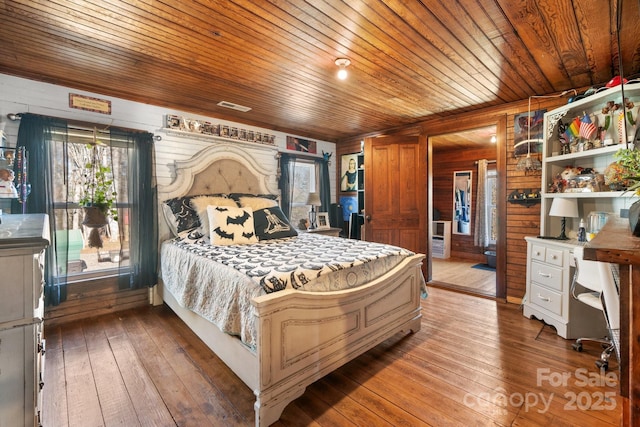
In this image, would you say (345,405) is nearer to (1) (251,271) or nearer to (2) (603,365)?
(1) (251,271)

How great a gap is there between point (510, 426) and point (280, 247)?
6.44ft

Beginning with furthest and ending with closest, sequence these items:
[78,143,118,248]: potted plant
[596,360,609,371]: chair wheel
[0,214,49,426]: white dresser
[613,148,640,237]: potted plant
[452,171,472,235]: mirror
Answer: [452,171,472,235]: mirror
[78,143,118,248]: potted plant
[596,360,609,371]: chair wheel
[0,214,49,426]: white dresser
[613,148,640,237]: potted plant

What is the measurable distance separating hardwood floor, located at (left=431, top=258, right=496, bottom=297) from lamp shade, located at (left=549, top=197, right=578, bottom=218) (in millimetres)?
1353

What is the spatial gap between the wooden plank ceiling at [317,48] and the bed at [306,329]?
1689mm

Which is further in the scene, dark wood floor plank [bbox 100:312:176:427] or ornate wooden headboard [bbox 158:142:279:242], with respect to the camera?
ornate wooden headboard [bbox 158:142:279:242]

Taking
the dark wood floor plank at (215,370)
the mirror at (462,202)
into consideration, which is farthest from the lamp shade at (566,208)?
the mirror at (462,202)

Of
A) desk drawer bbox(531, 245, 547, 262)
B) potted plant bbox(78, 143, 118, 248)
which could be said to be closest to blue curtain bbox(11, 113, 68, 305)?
potted plant bbox(78, 143, 118, 248)

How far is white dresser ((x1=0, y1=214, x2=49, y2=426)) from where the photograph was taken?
3.35 ft

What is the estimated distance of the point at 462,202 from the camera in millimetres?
5910

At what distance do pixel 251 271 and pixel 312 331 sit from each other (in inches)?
20.6

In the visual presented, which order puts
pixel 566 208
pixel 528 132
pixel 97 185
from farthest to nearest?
1. pixel 528 132
2. pixel 97 185
3. pixel 566 208

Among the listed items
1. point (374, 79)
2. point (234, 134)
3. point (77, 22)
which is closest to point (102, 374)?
point (77, 22)

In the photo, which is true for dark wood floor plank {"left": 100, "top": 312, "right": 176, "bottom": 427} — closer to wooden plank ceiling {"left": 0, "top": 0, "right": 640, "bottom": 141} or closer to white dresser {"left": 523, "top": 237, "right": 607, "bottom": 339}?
wooden plank ceiling {"left": 0, "top": 0, "right": 640, "bottom": 141}

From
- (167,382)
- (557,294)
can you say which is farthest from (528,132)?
(167,382)
